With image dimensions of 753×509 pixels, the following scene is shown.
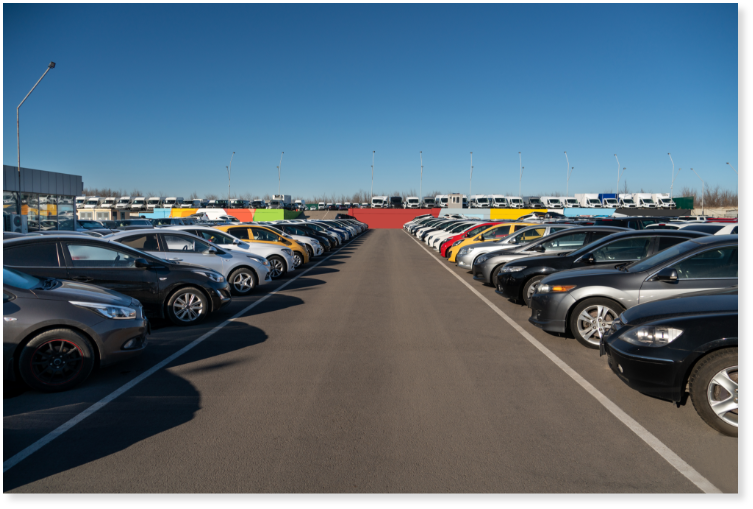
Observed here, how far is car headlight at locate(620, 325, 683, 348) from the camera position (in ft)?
15.2

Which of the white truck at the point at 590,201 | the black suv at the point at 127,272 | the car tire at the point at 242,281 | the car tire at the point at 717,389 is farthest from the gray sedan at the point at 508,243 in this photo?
the white truck at the point at 590,201

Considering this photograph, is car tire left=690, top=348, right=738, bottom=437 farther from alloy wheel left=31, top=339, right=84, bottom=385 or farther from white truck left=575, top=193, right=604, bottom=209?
white truck left=575, top=193, right=604, bottom=209

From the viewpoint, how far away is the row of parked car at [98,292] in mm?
5277

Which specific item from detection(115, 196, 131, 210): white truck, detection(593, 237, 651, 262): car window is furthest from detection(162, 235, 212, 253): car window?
detection(115, 196, 131, 210): white truck

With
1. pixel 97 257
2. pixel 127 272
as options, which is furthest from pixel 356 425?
pixel 97 257

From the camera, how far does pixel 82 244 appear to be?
806 centimetres

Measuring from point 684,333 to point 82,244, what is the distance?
8147mm

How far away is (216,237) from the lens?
15.1m

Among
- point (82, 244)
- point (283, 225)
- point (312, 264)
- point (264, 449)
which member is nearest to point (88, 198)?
point (283, 225)

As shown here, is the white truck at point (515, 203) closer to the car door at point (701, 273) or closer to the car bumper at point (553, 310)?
the car bumper at point (553, 310)

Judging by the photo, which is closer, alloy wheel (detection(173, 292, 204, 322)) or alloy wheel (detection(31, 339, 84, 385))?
alloy wheel (detection(31, 339, 84, 385))

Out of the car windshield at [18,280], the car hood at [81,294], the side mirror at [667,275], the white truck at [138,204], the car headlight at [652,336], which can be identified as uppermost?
the white truck at [138,204]

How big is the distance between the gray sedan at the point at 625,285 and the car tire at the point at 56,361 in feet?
19.5

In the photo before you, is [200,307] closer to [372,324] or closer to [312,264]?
[372,324]
